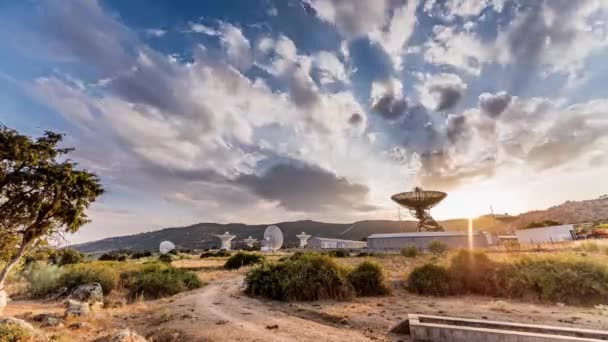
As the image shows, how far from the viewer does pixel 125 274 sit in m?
20.5

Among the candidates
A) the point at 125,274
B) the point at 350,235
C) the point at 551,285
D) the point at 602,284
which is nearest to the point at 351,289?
the point at 551,285

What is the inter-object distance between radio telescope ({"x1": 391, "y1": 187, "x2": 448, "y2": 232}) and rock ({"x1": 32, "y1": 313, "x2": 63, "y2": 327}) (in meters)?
61.6

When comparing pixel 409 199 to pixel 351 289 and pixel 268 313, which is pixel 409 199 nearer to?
pixel 351 289

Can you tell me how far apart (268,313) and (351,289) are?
4.67 m

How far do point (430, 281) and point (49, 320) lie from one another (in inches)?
631

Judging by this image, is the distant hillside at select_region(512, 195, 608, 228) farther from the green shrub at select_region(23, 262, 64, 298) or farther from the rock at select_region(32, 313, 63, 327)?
the green shrub at select_region(23, 262, 64, 298)

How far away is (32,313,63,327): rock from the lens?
33.2 feet

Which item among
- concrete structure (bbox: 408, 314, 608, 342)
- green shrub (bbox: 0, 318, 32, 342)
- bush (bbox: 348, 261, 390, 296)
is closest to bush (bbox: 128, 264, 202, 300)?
green shrub (bbox: 0, 318, 32, 342)

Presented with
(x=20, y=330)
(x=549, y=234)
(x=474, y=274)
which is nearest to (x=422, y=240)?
(x=549, y=234)

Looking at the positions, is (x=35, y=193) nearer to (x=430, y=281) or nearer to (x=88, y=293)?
(x=88, y=293)

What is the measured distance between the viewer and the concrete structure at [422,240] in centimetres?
5872

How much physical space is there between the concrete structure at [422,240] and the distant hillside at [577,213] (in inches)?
2446

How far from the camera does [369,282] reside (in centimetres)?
1547

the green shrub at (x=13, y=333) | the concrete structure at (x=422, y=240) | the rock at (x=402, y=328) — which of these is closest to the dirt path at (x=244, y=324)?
the rock at (x=402, y=328)
